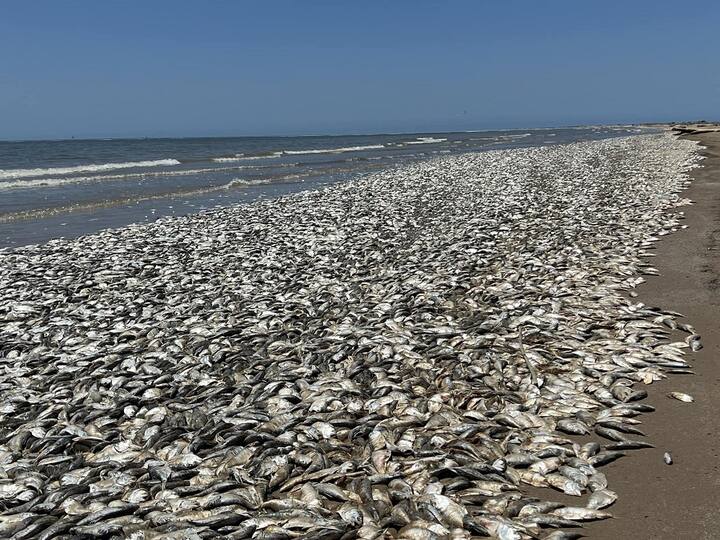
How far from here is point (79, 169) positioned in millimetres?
44031

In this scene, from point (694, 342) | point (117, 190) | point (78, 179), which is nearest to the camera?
point (694, 342)

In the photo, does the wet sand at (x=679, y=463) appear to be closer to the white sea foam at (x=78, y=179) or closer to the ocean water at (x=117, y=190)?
the ocean water at (x=117, y=190)

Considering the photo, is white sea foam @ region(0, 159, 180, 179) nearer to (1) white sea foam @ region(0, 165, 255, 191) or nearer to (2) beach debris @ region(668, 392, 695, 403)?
(1) white sea foam @ region(0, 165, 255, 191)

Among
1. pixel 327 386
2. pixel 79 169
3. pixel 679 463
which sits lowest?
pixel 679 463

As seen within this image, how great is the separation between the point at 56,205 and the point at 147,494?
23.3 metres

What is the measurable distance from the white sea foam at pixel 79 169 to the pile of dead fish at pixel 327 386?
3072 cm

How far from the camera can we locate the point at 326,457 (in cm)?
493

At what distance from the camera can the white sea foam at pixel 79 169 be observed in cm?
4009

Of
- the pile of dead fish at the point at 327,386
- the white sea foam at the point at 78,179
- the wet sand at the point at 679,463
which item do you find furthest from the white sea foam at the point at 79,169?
the wet sand at the point at 679,463

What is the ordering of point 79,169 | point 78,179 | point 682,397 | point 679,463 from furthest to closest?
point 79,169 → point 78,179 → point 682,397 → point 679,463

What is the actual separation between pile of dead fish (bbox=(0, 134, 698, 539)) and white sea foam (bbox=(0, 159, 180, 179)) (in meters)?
30.7

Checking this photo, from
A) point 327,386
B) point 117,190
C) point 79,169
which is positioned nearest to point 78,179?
point 117,190

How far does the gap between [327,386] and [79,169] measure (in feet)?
144

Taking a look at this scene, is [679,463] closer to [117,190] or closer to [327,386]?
[327,386]
